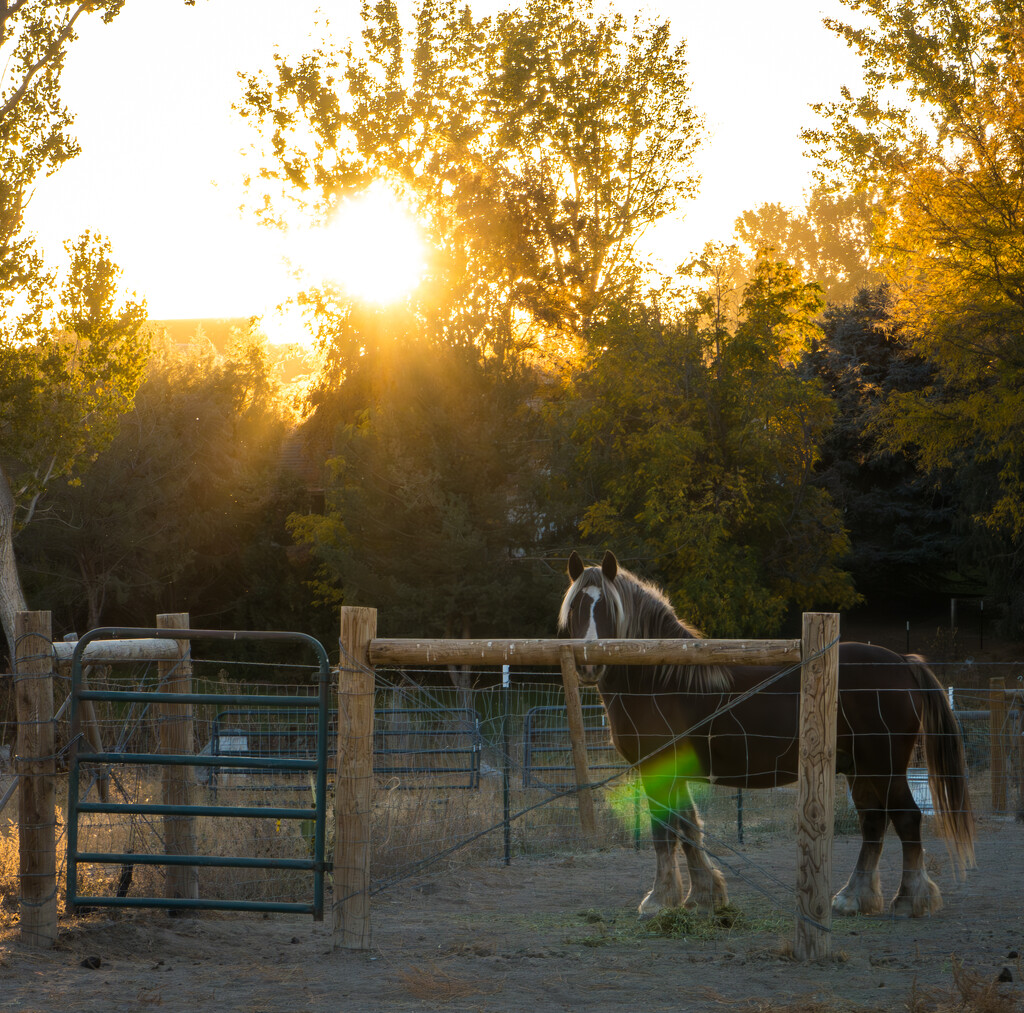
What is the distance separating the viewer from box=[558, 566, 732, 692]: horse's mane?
5.93 m

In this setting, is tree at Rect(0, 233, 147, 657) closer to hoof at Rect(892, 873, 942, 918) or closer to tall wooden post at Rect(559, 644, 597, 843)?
tall wooden post at Rect(559, 644, 597, 843)

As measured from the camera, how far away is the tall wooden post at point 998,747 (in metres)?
10.4

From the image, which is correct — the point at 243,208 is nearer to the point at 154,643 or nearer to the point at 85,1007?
the point at 154,643

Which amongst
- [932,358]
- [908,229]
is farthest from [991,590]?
[908,229]

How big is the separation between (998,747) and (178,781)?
7.98 metres

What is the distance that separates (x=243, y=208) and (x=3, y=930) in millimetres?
23732

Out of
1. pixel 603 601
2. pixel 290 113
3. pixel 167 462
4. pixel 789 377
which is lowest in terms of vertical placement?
pixel 603 601

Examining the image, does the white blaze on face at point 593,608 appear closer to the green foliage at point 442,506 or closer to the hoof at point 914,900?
the hoof at point 914,900

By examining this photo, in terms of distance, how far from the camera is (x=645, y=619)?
6191mm

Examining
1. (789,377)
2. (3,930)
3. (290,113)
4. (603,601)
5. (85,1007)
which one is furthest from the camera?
(290,113)

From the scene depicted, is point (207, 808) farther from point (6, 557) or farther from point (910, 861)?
point (6, 557)

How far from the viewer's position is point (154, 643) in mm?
6309

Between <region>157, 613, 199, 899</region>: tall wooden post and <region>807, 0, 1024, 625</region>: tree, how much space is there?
16042 millimetres

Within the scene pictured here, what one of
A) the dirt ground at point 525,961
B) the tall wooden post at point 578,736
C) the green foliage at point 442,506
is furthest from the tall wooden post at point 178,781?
the green foliage at point 442,506
